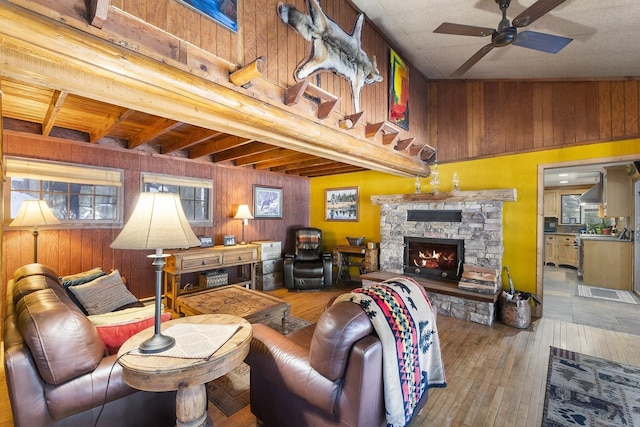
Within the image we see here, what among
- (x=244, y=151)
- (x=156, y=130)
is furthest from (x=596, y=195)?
(x=156, y=130)

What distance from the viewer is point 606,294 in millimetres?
4828

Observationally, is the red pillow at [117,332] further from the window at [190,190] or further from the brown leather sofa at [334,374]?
the window at [190,190]

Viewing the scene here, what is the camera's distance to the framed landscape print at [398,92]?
373 cm

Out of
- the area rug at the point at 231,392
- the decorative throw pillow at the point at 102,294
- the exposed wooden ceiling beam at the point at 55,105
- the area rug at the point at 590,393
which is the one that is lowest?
the area rug at the point at 231,392

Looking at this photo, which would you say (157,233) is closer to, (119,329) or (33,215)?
(119,329)

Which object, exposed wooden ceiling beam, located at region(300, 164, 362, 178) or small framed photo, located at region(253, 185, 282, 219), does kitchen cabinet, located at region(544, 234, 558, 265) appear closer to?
exposed wooden ceiling beam, located at region(300, 164, 362, 178)

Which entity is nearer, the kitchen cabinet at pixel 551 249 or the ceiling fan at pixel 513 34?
the ceiling fan at pixel 513 34

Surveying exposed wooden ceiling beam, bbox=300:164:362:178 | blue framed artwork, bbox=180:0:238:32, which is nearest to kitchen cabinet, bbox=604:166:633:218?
exposed wooden ceiling beam, bbox=300:164:362:178

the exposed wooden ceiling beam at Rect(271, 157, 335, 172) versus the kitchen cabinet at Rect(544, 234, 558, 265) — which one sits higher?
the exposed wooden ceiling beam at Rect(271, 157, 335, 172)

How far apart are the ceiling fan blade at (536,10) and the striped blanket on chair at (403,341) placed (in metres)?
2.18

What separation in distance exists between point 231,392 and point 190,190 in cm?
334

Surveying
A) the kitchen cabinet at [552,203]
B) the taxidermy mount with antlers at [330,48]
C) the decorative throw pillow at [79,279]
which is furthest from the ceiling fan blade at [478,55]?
the kitchen cabinet at [552,203]

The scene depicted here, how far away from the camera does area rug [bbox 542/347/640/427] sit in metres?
1.89

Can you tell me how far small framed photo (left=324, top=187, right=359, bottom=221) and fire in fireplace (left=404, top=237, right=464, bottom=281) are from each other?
4.79ft
